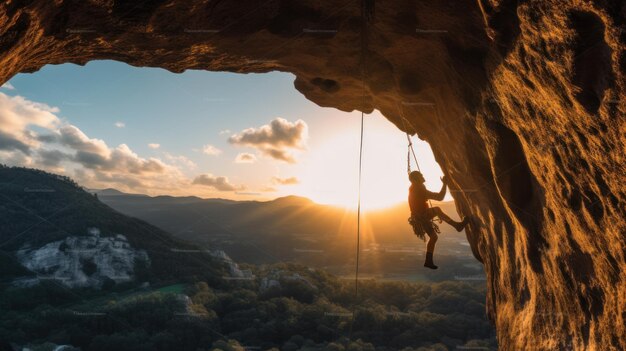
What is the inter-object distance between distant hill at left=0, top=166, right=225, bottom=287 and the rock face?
57.9 m

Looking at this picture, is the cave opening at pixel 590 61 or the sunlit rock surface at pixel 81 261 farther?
the sunlit rock surface at pixel 81 261

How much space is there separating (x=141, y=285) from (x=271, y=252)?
41999mm

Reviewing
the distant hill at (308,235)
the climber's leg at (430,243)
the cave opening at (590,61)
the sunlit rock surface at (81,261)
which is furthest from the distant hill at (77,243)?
the cave opening at (590,61)

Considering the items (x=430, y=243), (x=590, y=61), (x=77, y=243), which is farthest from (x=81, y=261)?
(x=590, y=61)

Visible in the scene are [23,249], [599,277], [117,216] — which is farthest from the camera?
[117,216]

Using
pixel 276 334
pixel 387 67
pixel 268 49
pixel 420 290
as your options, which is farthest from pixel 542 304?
pixel 420 290

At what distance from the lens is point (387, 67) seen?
8.52m

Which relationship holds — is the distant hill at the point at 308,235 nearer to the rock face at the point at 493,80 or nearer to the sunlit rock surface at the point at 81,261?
the sunlit rock surface at the point at 81,261

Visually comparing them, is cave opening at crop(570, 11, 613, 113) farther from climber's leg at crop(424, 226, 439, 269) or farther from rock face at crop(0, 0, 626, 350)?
climber's leg at crop(424, 226, 439, 269)

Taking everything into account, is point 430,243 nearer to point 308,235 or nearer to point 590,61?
point 590,61

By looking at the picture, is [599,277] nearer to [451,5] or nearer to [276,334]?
[451,5]

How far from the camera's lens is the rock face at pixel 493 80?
3736 millimetres

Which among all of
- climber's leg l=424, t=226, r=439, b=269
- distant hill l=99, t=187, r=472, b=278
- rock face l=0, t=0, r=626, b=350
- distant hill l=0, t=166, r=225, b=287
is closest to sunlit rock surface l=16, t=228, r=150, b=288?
distant hill l=0, t=166, r=225, b=287

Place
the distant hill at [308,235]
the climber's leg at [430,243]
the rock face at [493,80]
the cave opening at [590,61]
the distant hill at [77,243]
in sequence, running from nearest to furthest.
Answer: the cave opening at [590,61], the rock face at [493,80], the climber's leg at [430,243], the distant hill at [77,243], the distant hill at [308,235]
